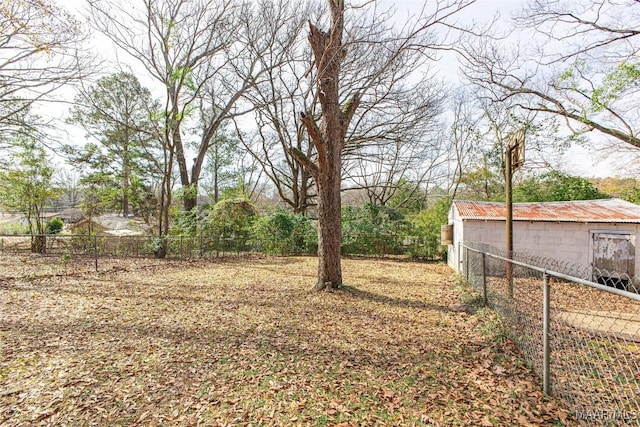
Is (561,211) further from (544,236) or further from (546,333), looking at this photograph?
(546,333)

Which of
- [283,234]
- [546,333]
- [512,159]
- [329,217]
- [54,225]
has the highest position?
[512,159]

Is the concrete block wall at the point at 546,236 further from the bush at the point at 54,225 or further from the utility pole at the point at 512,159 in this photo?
the bush at the point at 54,225

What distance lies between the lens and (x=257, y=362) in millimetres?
3451

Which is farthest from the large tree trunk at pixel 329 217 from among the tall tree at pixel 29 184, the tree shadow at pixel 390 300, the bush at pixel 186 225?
the tall tree at pixel 29 184

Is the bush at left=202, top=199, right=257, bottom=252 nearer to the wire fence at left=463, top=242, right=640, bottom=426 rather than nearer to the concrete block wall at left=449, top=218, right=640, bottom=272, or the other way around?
the concrete block wall at left=449, top=218, right=640, bottom=272

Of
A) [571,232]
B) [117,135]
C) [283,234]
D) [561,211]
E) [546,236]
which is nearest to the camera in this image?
[571,232]

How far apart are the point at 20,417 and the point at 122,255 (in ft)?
38.9

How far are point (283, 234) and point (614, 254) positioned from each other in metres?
11.6

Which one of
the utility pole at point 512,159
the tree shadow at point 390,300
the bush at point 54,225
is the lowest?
the tree shadow at point 390,300

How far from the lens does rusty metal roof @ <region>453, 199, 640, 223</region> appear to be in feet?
29.6

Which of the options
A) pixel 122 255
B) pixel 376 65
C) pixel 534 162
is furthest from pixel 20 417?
pixel 534 162

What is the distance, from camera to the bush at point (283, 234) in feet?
46.3

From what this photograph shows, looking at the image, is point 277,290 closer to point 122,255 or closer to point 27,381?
point 27,381

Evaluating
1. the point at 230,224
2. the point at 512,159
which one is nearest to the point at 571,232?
the point at 512,159
